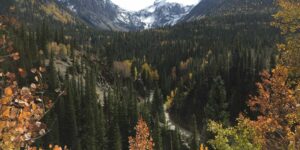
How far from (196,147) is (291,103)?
85.4m

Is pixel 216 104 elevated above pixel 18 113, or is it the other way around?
pixel 18 113

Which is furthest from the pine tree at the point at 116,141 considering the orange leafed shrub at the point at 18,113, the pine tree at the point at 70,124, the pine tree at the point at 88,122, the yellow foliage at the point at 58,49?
the yellow foliage at the point at 58,49

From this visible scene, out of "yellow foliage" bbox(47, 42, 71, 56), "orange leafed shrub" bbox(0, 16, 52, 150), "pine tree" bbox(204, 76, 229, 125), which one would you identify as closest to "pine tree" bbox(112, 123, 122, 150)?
"pine tree" bbox(204, 76, 229, 125)

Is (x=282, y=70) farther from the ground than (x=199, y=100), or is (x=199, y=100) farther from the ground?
(x=282, y=70)

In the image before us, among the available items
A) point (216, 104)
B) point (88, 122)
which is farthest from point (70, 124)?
point (216, 104)

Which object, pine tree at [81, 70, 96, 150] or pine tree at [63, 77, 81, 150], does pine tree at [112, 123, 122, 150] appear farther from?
pine tree at [63, 77, 81, 150]

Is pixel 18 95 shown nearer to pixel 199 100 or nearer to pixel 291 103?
pixel 291 103

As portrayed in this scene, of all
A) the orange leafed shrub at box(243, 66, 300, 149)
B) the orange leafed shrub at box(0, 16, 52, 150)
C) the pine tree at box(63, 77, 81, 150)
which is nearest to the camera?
the orange leafed shrub at box(0, 16, 52, 150)

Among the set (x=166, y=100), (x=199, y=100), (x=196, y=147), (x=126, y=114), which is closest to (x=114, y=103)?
(x=126, y=114)

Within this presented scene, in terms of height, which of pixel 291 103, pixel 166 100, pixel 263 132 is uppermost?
pixel 291 103

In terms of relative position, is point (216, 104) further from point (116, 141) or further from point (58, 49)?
point (58, 49)

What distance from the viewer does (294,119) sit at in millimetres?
14672

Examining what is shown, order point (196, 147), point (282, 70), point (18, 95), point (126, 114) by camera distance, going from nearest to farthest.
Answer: point (18, 95)
point (282, 70)
point (196, 147)
point (126, 114)

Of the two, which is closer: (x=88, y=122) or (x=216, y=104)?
(x=88, y=122)
